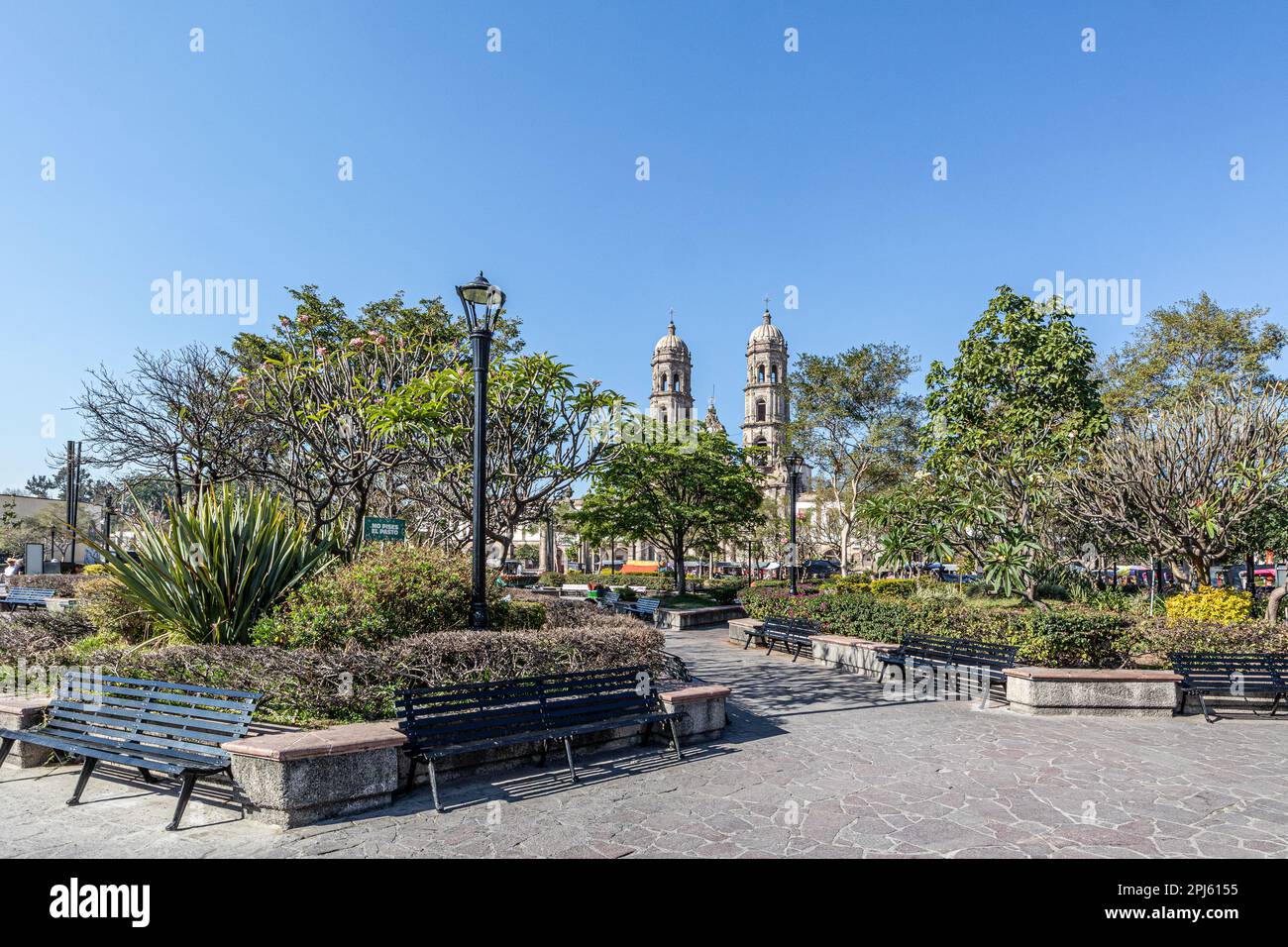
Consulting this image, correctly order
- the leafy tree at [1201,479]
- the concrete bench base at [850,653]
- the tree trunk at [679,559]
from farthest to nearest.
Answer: the tree trunk at [679,559]
the leafy tree at [1201,479]
the concrete bench base at [850,653]

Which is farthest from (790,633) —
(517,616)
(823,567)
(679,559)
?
(823,567)

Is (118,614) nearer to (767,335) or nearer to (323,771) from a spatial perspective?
(323,771)

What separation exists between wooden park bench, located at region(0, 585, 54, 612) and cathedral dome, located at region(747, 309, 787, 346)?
73887 mm

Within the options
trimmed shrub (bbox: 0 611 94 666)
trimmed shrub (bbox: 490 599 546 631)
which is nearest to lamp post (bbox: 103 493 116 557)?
trimmed shrub (bbox: 0 611 94 666)

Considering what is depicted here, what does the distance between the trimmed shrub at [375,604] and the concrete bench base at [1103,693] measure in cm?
753

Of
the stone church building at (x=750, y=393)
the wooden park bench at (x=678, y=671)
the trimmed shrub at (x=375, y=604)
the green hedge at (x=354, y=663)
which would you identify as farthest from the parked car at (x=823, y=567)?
the green hedge at (x=354, y=663)

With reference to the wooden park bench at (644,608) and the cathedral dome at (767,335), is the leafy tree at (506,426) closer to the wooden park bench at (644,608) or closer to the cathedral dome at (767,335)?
the wooden park bench at (644,608)

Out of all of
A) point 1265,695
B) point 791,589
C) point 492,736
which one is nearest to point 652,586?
point 791,589

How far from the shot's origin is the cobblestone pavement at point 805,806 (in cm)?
498

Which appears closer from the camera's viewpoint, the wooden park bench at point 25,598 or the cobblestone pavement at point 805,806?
the cobblestone pavement at point 805,806

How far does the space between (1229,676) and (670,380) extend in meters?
84.7

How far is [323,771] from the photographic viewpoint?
213 inches

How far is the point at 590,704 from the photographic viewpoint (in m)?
7.15

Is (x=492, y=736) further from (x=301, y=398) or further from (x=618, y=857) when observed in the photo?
(x=301, y=398)
